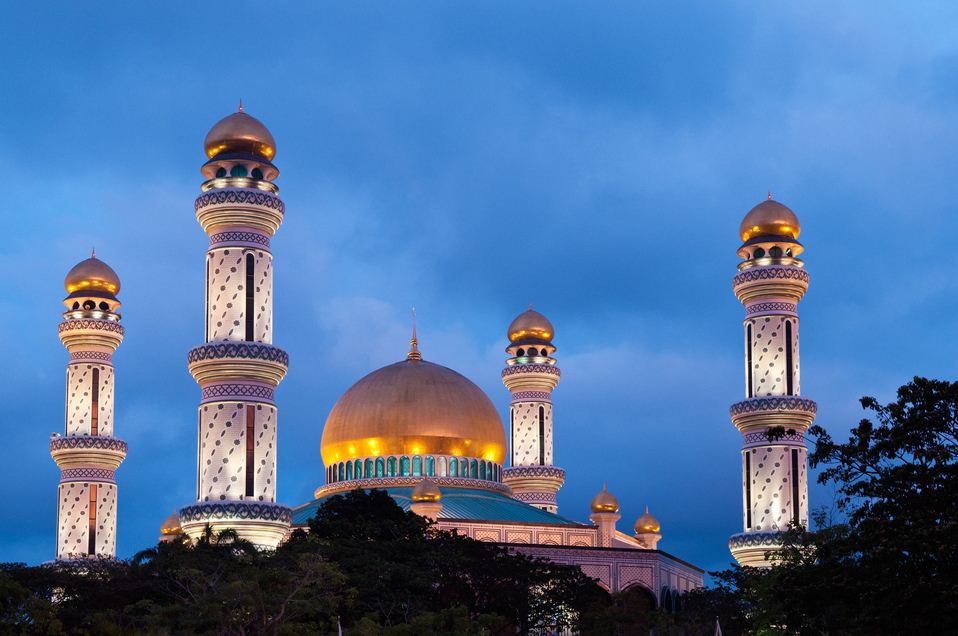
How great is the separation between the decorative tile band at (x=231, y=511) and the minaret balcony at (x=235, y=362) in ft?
11.2

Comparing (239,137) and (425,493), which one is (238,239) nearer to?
(239,137)

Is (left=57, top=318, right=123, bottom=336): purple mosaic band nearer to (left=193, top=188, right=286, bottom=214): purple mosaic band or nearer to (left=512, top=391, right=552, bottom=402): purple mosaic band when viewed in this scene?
(left=193, top=188, right=286, bottom=214): purple mosaic band

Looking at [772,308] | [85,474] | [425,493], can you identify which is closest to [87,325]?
[85,474]

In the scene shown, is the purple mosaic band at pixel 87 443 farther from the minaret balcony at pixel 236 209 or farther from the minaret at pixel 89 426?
the minaret balcony at pixel 236 209

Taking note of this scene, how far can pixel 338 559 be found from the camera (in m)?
41.4

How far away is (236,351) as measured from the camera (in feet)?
148

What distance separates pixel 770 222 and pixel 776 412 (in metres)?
6.77

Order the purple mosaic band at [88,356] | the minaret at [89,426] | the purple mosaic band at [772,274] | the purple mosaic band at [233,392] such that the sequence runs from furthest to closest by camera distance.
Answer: the purple mosaic band at [88,356] < the minaret at [89,426] < the purple mosaic band at [772,274] < the purple mosaic band at [233,392]

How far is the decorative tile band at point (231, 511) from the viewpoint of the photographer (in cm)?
4447

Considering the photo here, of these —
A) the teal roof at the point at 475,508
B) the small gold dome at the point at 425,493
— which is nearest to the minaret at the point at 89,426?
the teal roof at the point at 475,508

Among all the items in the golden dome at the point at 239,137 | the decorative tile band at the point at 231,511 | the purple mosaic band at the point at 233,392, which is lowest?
the decorative tile band at the point at 231,511

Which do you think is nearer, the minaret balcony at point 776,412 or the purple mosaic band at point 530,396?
the minaret balcony at point 776,412

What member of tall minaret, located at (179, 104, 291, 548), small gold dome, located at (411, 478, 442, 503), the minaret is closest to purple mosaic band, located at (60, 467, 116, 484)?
the minaret

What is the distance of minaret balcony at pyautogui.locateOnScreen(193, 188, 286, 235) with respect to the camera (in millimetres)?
46781
